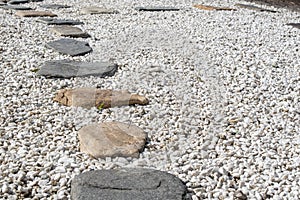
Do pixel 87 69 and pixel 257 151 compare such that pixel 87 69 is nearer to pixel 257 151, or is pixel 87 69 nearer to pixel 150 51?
pixel 150 51

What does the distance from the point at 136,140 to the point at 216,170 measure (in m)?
0.58

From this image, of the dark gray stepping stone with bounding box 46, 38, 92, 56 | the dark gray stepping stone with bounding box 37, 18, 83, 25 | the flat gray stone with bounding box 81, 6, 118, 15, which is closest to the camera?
the dark gray stepping stone with bounding box 46, 38, 92, 56

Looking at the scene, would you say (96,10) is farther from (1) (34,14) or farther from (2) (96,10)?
(1) (34,14)

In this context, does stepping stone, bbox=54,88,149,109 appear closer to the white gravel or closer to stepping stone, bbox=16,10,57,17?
the white gravel

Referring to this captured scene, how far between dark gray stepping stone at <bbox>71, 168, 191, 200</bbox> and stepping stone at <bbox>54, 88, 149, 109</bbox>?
1.03 m

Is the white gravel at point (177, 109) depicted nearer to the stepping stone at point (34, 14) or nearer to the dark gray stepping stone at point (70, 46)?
the dark gray stepping stone at point (70, 46)

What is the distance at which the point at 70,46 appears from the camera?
194 inches

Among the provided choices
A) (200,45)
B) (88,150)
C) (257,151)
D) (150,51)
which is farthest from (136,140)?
(200,45)

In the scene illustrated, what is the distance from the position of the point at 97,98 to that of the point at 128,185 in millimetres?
1302

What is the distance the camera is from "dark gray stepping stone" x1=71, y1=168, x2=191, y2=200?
2.28 m

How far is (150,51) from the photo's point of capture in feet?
15.9

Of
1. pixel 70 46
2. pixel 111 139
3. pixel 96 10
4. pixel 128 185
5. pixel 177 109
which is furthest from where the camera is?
pixel 96 10

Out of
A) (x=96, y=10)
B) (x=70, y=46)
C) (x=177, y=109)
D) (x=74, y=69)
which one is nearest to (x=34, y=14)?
(x=96, y=10)

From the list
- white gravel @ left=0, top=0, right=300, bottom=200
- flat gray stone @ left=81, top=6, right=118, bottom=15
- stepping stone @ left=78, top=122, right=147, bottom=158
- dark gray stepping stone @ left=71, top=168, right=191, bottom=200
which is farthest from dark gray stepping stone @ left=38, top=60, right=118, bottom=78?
flat gray stone @ left=81, top=6, right=118, bottom=15
